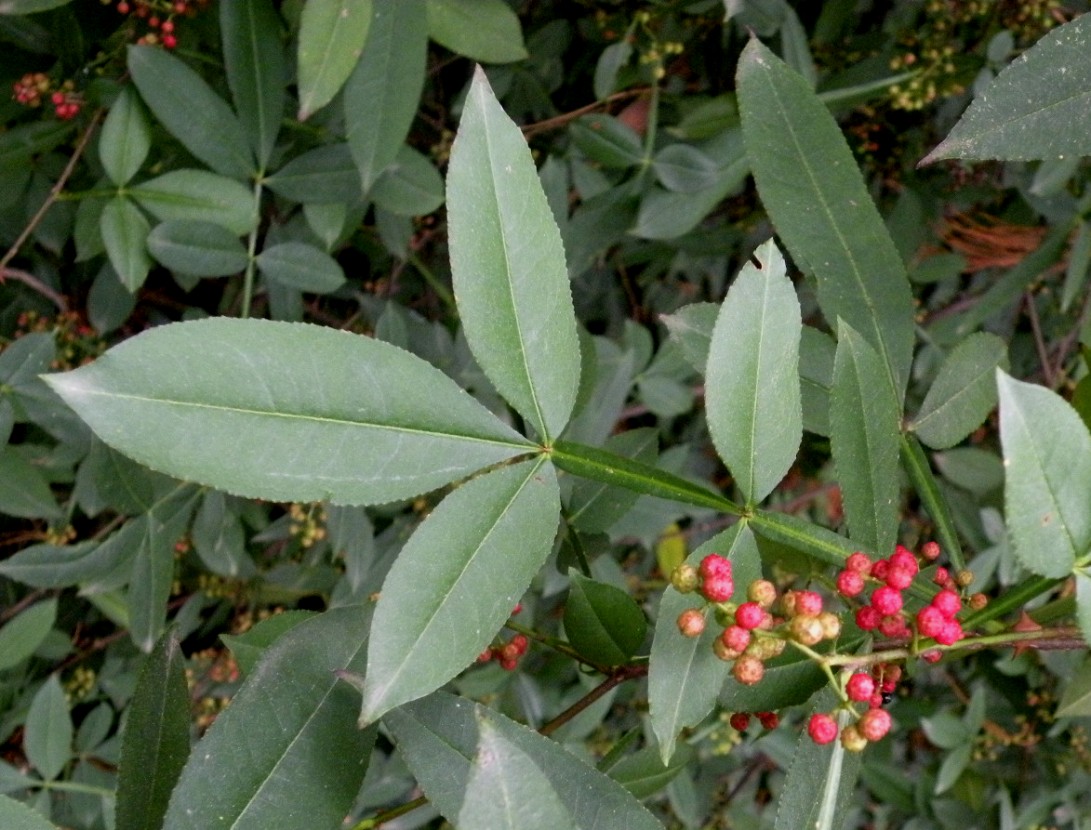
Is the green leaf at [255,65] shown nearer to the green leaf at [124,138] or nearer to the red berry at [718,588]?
the green leaf at [124,138]

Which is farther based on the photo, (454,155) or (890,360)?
(890,360)

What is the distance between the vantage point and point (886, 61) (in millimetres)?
1738

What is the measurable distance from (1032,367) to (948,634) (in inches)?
67.5

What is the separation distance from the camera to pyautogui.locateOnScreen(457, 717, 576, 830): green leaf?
22.6 inches

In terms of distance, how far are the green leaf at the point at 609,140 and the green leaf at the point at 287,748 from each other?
1.03 metres

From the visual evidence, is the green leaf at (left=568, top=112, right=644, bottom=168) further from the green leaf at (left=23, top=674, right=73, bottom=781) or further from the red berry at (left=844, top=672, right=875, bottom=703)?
the green leaf at (left=23, top=674, right=73, bottom=781)

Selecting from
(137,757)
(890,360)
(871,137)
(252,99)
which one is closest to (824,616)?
(890,360)

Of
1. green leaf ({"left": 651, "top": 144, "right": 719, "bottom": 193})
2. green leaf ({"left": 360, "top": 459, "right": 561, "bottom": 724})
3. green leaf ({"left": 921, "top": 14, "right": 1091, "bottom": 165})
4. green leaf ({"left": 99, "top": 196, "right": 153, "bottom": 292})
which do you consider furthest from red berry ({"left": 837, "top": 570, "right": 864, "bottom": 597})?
green leaf ({"left": 99, "top": 196, "right": 153, "bottom": 292})

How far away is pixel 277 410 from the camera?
681 millimetres

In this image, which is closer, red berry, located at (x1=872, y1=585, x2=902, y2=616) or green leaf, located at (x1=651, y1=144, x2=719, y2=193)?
red berry, located at (x1=872, y1=585, x2=902, y2=616)

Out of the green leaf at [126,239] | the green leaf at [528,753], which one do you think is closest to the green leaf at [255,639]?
the green leaf at [528,753]

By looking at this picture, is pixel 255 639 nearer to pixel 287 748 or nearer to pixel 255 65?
pixel 287 748

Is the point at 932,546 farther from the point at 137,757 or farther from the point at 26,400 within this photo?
the point at 26,400

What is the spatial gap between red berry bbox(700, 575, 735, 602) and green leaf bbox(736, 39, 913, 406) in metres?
0.36
